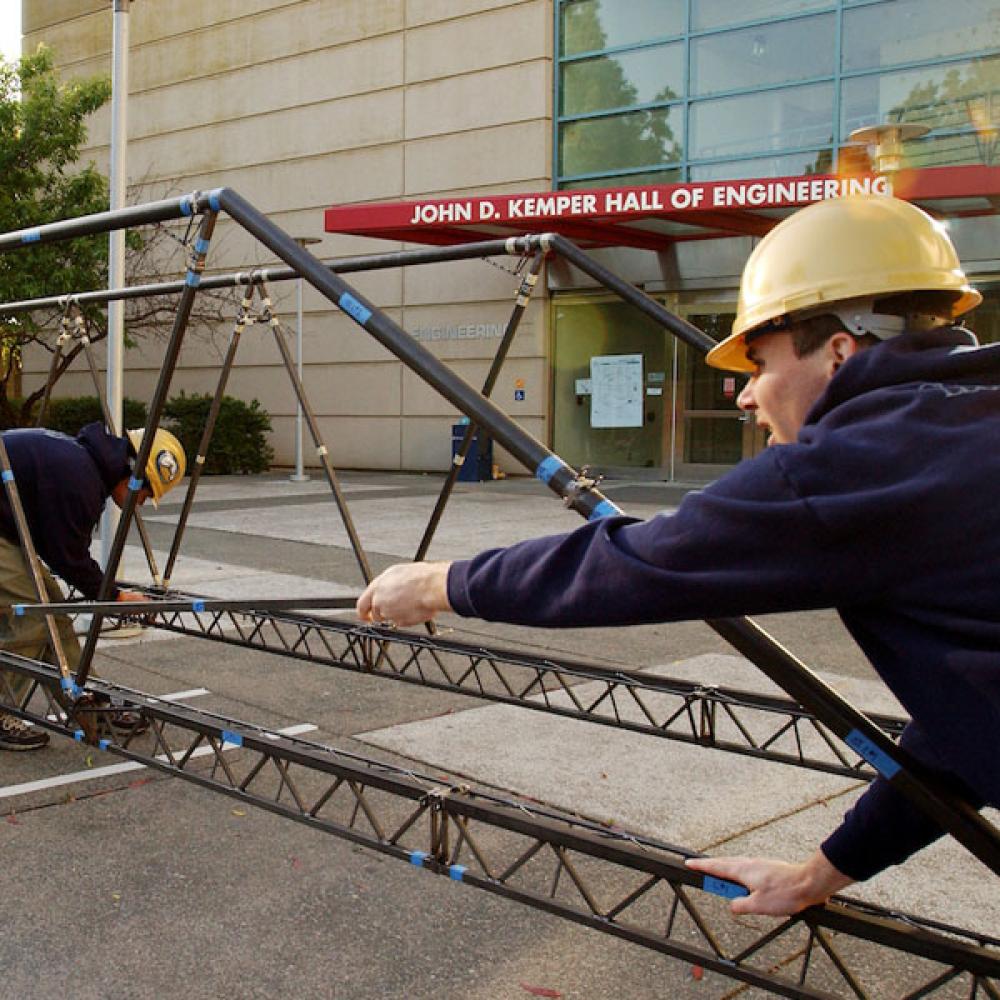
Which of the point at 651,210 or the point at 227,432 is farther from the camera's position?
the point at 227,432

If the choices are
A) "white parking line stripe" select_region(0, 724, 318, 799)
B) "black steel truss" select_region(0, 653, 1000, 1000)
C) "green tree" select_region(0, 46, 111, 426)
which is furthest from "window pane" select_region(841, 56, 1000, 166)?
"white parking line stripe" select_region(0, 724, 318, 799)

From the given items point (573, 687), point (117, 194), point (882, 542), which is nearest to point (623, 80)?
point (117, 194)

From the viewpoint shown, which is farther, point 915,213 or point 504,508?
point 504,508

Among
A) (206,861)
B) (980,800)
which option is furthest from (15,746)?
(980,800)

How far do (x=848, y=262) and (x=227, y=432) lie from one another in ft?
60.4

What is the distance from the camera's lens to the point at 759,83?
15.7 meters

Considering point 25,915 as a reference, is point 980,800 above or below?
above

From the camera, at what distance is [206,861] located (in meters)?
3.65

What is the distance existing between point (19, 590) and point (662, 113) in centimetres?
1405

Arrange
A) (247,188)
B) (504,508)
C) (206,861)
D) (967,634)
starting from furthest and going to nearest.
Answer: (247,188)
(504,508)
(206,861)
(967,634)

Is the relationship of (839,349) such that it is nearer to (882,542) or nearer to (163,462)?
(882,542)

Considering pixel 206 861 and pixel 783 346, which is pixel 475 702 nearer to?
pixel 206 861

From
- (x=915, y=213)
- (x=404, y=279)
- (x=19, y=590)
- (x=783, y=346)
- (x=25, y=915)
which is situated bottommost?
(x=25, y=915)

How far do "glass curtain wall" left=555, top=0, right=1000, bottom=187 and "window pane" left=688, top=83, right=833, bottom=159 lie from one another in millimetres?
15
